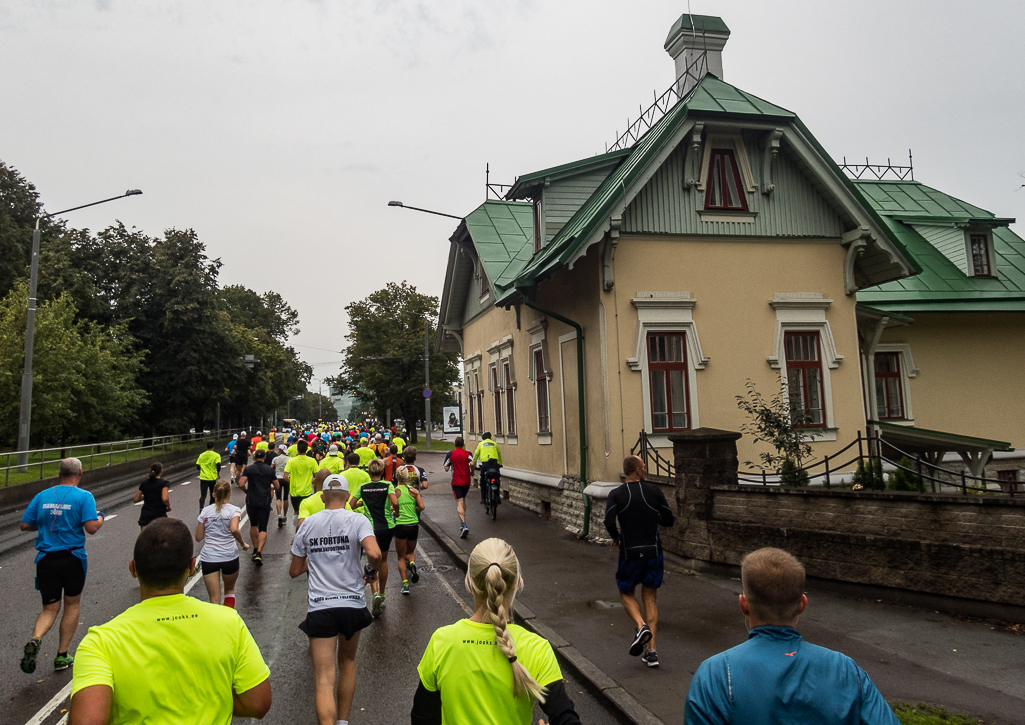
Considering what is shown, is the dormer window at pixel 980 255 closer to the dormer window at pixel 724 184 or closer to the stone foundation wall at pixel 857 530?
the dormer window at pixel 724 184

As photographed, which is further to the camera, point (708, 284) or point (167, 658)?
point (708, 284)

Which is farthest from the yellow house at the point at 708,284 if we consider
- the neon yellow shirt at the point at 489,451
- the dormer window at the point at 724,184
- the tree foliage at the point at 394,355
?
the tree foliage at the point at 394,355

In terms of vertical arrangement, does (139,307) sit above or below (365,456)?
above

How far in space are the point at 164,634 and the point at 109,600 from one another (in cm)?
835

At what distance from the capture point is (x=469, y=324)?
25.3m

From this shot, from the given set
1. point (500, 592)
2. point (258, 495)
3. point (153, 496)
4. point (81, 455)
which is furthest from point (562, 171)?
point (81, 455)

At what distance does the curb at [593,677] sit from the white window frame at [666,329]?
5.54 m

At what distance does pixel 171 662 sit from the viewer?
109 inches

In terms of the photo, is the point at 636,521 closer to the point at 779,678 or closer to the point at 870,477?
the point at 779,678

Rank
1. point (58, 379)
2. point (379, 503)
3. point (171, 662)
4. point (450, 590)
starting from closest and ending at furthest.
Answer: point (171, 662)
point (379, 503)
point (450, 590)
point (58, 379)

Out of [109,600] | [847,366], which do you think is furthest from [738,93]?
[109,600]

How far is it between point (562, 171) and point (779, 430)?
24.6 ft

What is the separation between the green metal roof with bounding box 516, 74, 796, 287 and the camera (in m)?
12.7

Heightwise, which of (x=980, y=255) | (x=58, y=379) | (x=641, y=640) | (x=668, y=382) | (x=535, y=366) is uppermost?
(x=980, y=255)
